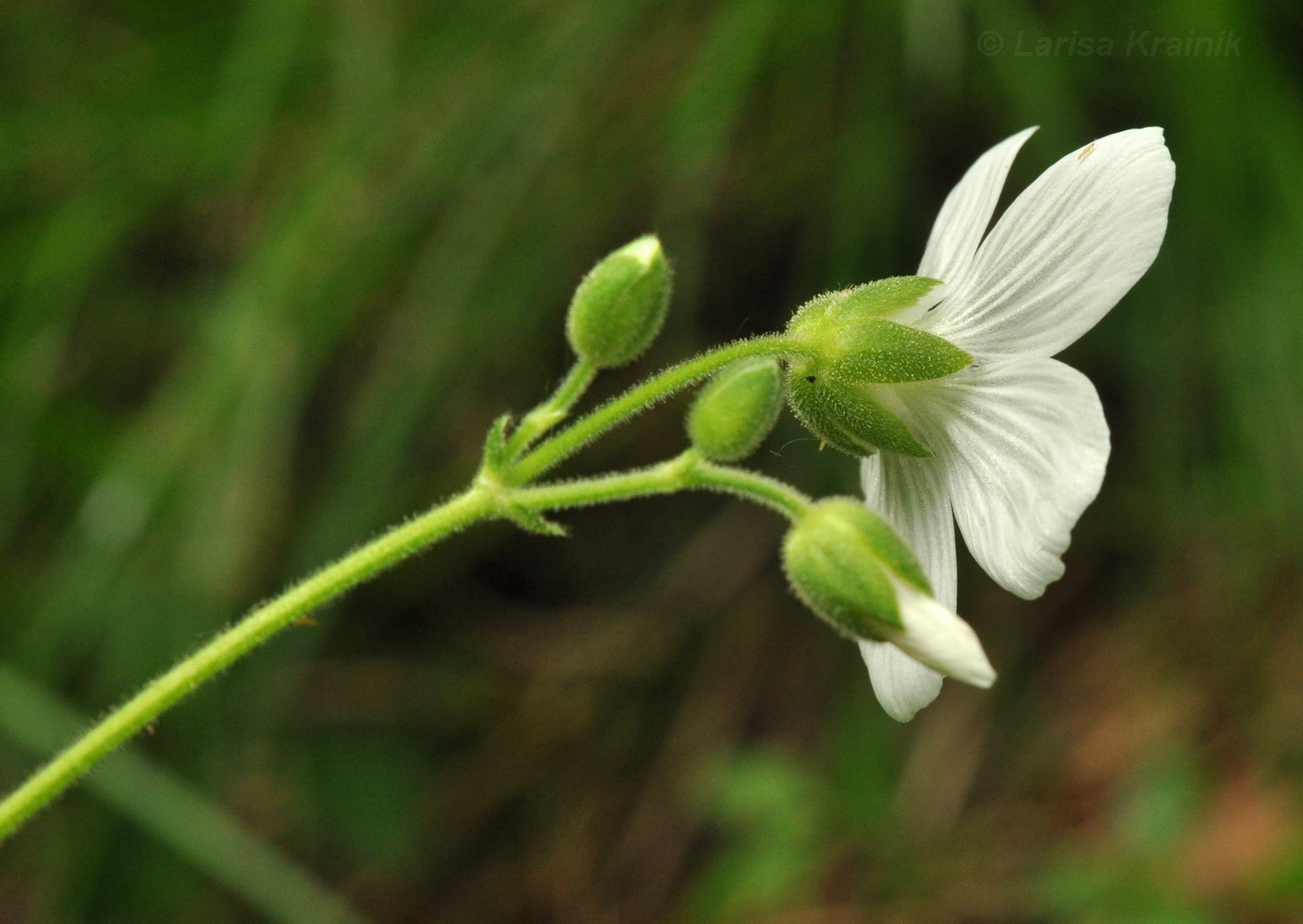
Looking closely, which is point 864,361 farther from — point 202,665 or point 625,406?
point 202,665

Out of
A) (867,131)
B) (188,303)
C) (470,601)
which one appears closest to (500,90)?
(867,131)

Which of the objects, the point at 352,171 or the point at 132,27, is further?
the point at 132,27

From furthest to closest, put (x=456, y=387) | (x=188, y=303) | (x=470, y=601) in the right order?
(x=470, y=601) → (x=188, y=303) → (x=456, y=387)

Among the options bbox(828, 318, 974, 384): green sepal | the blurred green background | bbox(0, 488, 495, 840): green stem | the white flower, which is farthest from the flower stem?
the blurred green background

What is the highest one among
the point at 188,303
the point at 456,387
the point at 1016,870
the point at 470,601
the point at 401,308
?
the point at 188,303

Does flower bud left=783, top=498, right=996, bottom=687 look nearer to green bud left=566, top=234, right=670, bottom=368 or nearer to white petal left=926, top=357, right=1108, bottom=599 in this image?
white petal left=926, top=357, right=1108, bottom=599

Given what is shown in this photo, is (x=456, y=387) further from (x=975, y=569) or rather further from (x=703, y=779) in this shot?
(x=975, y=569)

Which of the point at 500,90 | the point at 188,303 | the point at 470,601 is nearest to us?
the point at 500,90

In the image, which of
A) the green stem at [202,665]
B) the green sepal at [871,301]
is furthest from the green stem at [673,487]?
the green sepal at [871,301]

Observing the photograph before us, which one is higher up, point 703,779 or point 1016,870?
point 703,779
